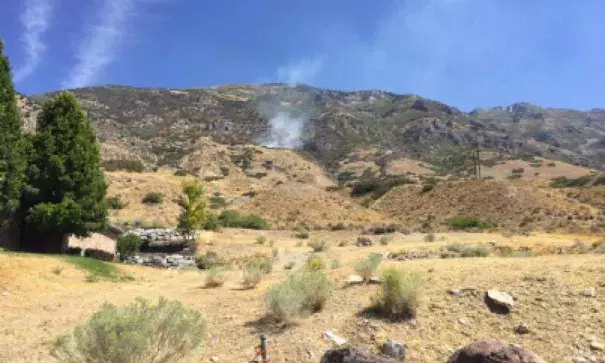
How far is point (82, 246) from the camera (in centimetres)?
2825

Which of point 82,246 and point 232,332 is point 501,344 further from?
point 82,246

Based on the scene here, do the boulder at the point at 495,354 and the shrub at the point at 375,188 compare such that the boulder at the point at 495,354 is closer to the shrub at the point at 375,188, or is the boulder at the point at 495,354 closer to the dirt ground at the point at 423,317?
the dirt ground at the point at 423,317

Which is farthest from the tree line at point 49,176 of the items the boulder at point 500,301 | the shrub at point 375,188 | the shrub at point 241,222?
the shrub at point 375,188

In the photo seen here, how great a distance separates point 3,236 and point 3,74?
24.2ft

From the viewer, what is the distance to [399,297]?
9.88 m

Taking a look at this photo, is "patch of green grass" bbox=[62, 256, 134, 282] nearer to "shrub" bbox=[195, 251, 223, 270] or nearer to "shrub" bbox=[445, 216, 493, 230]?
"shrub" bbox=[195, 251, 223, 270]

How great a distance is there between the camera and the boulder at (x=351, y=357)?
696 cm

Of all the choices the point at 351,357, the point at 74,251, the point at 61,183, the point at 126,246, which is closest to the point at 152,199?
the point at 126,246

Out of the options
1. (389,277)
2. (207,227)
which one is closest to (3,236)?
(207,227)

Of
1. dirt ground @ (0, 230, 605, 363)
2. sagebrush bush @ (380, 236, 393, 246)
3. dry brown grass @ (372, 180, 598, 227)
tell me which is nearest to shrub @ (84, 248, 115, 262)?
dirt ground @ (0, 230, 605, 363)

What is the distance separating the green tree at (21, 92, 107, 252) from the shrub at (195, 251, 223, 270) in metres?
5.37

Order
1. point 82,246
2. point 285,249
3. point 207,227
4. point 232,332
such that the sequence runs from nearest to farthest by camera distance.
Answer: point 232,332
point 82,246
point 285,249
point 207,227

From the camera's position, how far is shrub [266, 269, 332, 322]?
10070 mm

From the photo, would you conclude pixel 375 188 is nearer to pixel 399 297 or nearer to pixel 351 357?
pixel 399 297
